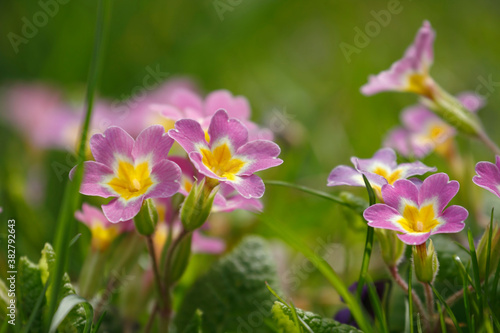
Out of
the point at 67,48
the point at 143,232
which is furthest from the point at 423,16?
the point at 143,232

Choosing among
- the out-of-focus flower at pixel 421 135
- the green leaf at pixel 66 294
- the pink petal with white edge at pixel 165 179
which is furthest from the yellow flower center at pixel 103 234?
the out-of-focus flower at pixel 421 135

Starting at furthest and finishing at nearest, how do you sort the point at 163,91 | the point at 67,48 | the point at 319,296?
the point at 67,48 < the point at 163,91 < the point at 319,296

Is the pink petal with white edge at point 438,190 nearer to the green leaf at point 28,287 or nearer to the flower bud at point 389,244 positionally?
the flower bud at point 389,244

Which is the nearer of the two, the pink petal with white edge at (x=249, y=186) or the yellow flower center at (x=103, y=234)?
the pink petal with white edge at (x=249, y=186)

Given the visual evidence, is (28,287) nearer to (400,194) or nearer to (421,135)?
(400,194)

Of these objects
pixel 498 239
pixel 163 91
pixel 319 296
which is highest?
pixel 163 91

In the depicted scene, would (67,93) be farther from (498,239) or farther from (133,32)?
(498,239)

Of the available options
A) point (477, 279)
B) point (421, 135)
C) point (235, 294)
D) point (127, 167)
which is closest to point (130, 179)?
point (127, 167)
